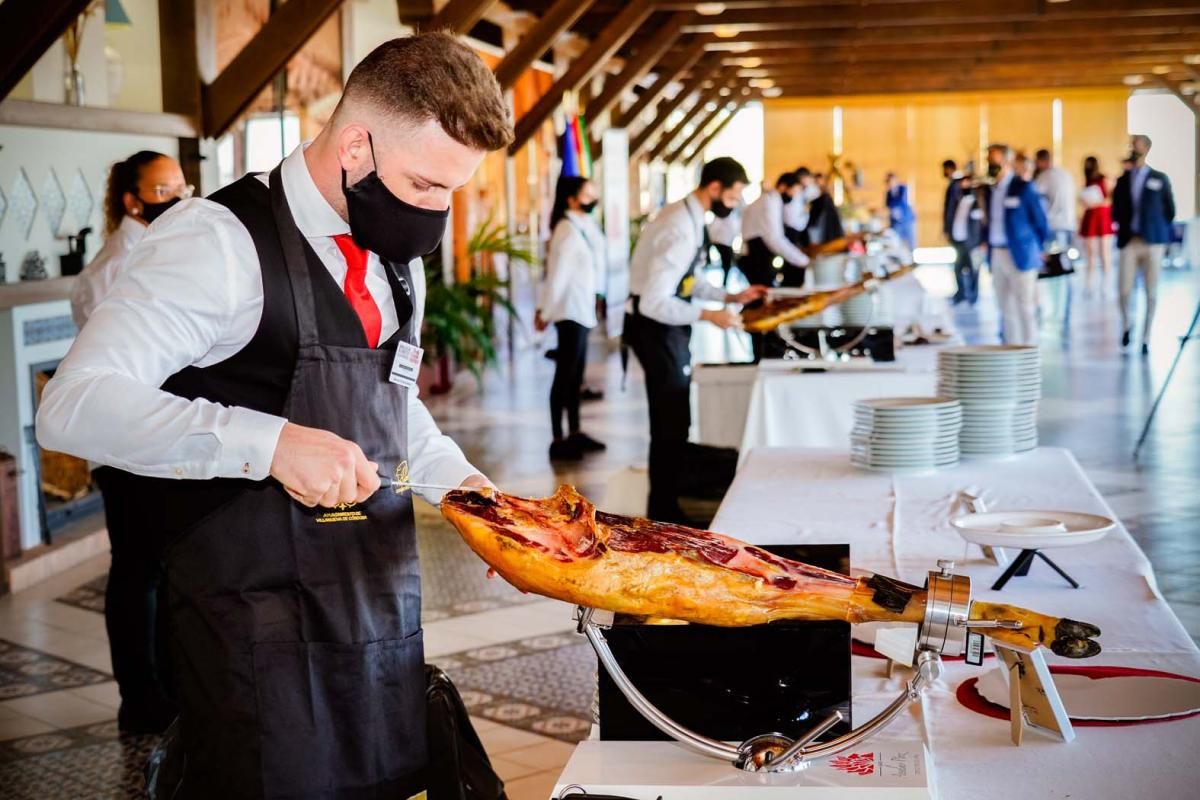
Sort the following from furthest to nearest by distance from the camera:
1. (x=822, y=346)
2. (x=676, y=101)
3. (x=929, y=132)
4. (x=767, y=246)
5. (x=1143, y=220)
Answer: (x=929, y=132) < (x=676, y=101) < (x=1143, y=220) < (x=767, y=246) < (x=822, y=346)

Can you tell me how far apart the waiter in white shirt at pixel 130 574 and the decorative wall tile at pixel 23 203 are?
204 centimetres

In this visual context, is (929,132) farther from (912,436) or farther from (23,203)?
(912,436)

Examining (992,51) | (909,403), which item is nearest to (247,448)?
(909,403)

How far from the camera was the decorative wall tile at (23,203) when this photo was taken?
18.4 feet

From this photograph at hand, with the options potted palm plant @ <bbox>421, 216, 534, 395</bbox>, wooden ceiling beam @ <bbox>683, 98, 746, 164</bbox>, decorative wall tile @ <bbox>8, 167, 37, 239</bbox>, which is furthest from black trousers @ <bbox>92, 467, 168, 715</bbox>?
wooden ceiling beam @ <bbox>683, 98, 746, 164</bbox>

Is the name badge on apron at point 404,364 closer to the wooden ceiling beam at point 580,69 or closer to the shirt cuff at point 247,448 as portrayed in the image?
the shirt cuff at point 247,448

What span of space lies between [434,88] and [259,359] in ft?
1.22

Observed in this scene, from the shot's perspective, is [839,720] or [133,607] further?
[133,607]

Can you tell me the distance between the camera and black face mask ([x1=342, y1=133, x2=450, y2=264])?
1689 mm

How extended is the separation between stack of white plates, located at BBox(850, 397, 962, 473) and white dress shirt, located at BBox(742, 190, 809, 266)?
7167 millimetres

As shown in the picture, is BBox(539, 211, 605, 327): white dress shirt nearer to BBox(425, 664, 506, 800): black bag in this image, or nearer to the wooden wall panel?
BBox(425, 664, 506, 800): black bag

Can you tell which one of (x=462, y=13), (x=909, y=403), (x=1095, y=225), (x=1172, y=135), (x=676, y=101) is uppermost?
(x=1172, y=135)

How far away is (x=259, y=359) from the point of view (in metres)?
1.65

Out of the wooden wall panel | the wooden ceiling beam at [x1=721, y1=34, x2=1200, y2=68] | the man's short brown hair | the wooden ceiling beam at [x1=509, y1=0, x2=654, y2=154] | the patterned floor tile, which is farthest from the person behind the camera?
the wooden wall panel
